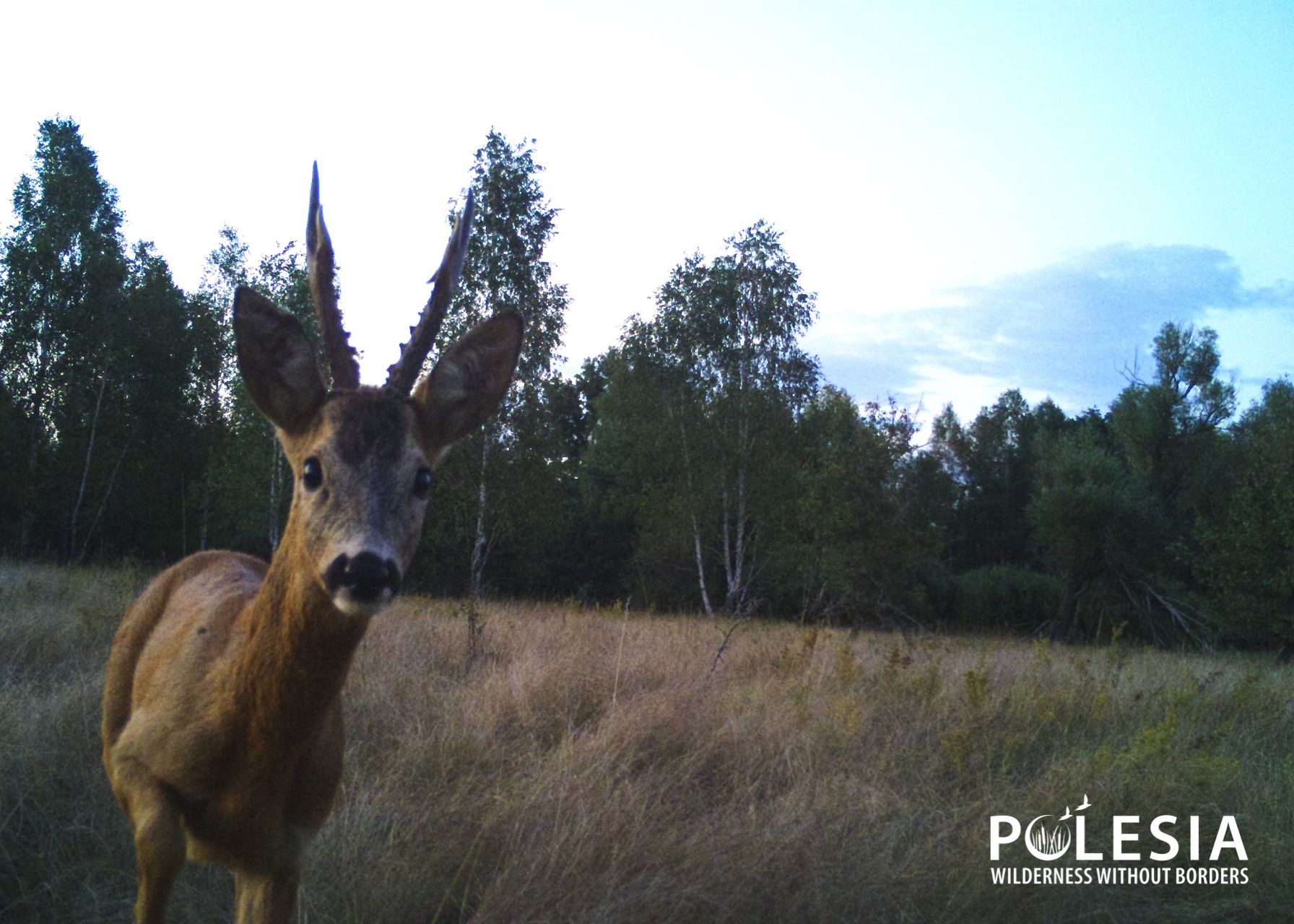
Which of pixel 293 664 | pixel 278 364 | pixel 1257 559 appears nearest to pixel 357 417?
pixel 278 364

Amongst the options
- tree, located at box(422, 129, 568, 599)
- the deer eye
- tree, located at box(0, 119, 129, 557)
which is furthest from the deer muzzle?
tree, located at box(0, 119, 129, 557)

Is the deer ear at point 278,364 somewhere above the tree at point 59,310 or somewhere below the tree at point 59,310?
below

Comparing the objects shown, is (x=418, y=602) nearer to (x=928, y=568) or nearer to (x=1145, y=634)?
(x=928, y=568)

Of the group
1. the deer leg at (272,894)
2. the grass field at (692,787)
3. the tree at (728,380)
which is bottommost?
the grass field at (692,787)

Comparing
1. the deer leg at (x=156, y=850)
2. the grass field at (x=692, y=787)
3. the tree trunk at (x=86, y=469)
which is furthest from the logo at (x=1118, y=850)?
the tree trunk at (x=86, y=469)

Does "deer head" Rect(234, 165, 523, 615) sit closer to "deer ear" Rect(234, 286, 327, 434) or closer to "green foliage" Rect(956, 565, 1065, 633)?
"deer ear" Rect(234, 286, 327, 434)

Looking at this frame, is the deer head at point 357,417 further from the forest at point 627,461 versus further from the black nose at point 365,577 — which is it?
the forest at point 627,461

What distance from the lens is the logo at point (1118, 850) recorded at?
414cm

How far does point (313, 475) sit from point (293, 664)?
22.4 inches

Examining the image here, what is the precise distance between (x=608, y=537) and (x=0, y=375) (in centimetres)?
1835

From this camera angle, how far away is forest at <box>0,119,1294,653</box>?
1962 cm

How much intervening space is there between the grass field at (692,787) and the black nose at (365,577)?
164 cm

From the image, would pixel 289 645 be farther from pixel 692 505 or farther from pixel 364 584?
pixel 692 505

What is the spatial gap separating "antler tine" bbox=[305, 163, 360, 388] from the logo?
135 inches
